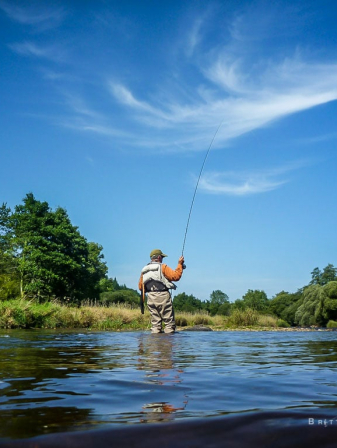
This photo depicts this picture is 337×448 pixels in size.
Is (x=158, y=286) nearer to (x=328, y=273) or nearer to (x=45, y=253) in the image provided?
(x=45, y=253)

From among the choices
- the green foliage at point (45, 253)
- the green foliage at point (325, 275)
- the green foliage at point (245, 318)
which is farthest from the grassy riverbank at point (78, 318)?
the green foliage at point (325, 275)

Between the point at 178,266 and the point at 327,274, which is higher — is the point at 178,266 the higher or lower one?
the lower one

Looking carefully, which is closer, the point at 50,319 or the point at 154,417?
the point at 154,417

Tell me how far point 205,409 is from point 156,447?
678 mm

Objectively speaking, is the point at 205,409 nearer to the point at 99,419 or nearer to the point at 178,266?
the point at 99,419

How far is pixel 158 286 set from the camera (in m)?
11.1

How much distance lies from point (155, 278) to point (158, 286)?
26cm

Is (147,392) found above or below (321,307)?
below

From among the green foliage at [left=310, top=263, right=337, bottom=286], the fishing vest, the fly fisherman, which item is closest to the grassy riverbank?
the fly fisherman

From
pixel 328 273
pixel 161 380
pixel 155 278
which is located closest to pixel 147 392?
pixel 161 380

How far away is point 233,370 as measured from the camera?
3936 millimetres

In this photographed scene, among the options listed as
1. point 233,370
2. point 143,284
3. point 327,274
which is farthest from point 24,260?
point 327,274

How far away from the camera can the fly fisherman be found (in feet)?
36.0

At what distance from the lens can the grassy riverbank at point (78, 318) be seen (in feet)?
56.5
